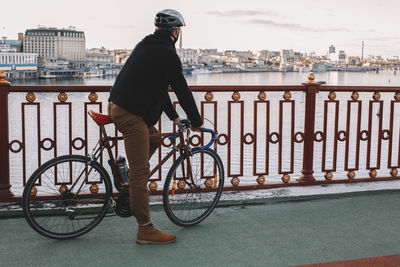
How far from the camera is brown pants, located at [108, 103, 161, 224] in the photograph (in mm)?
3346

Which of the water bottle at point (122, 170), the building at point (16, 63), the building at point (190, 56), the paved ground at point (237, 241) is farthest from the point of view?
the building at point (190, 56)

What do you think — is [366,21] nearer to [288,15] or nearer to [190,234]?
[288,15]

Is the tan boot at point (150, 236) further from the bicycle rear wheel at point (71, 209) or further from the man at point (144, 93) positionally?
the bicycle rear wheel at point (71, 209)

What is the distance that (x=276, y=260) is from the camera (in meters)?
3.26

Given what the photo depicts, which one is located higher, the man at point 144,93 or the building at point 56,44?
the building at point 56,44

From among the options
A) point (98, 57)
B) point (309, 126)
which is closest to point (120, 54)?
point (98, 57)

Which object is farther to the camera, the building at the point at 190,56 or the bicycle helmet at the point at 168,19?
the building at the point at 190,56

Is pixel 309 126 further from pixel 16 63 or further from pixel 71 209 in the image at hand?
Result: pixel 16 63

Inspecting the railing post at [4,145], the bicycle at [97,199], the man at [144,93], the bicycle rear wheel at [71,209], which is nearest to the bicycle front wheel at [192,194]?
the bicycle at [97,199]

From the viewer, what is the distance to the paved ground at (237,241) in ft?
10.7

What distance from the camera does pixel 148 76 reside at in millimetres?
3285

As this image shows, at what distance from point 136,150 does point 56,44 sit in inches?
6855

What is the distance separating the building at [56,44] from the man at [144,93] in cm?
16571

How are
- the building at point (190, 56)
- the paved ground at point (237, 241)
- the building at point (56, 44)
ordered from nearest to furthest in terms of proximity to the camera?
1. the paved ground at point (237, 241)
2. the building at point (56, 44)
3. the building at point (190, 56)
